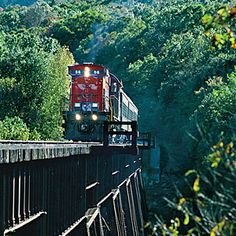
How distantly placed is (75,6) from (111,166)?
125m

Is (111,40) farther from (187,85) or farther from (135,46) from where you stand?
(187,85)

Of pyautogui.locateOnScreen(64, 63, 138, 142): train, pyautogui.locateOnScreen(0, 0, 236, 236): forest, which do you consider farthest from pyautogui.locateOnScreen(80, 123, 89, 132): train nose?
pyautogui.locateOnScreen(0, 0, 236, 236): forest

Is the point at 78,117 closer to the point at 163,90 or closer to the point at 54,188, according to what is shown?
the point at 54,188

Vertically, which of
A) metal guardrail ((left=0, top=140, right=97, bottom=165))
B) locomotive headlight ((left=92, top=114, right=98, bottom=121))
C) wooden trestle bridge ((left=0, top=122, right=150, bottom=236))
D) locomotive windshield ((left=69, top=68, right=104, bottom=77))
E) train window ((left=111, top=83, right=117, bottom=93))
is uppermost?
locomotive windshield ((left=69, top=68, right=104, bottom=77))

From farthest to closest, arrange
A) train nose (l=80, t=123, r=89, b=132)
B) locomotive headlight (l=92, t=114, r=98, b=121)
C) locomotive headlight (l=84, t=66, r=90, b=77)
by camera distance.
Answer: locomotive headlight (l=84, t=66, r=90, b=77) → locomotive headlight (l=92, t=114, r=98, b=121) → train nose (l=80, t=123, r=89, b=132)

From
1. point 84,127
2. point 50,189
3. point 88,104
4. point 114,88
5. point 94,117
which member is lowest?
point 50,189

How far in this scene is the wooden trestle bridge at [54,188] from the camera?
7.84 m

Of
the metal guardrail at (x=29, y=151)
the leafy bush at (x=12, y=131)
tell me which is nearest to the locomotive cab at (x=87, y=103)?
the leafy bush at (x=12, y=131)

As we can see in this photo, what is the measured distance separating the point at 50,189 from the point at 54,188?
0.31m

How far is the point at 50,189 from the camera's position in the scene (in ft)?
33.4

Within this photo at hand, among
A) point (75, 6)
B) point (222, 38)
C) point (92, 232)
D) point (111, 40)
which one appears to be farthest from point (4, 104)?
point (75, 6)

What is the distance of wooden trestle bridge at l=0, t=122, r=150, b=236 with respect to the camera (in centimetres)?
784

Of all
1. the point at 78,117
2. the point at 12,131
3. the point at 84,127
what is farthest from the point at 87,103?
the point at 12,131

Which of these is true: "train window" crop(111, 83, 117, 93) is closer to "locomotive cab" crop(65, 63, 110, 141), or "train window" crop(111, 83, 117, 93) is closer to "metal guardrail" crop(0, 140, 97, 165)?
"locomotive cab" crop(65, 63, 110, 141)
